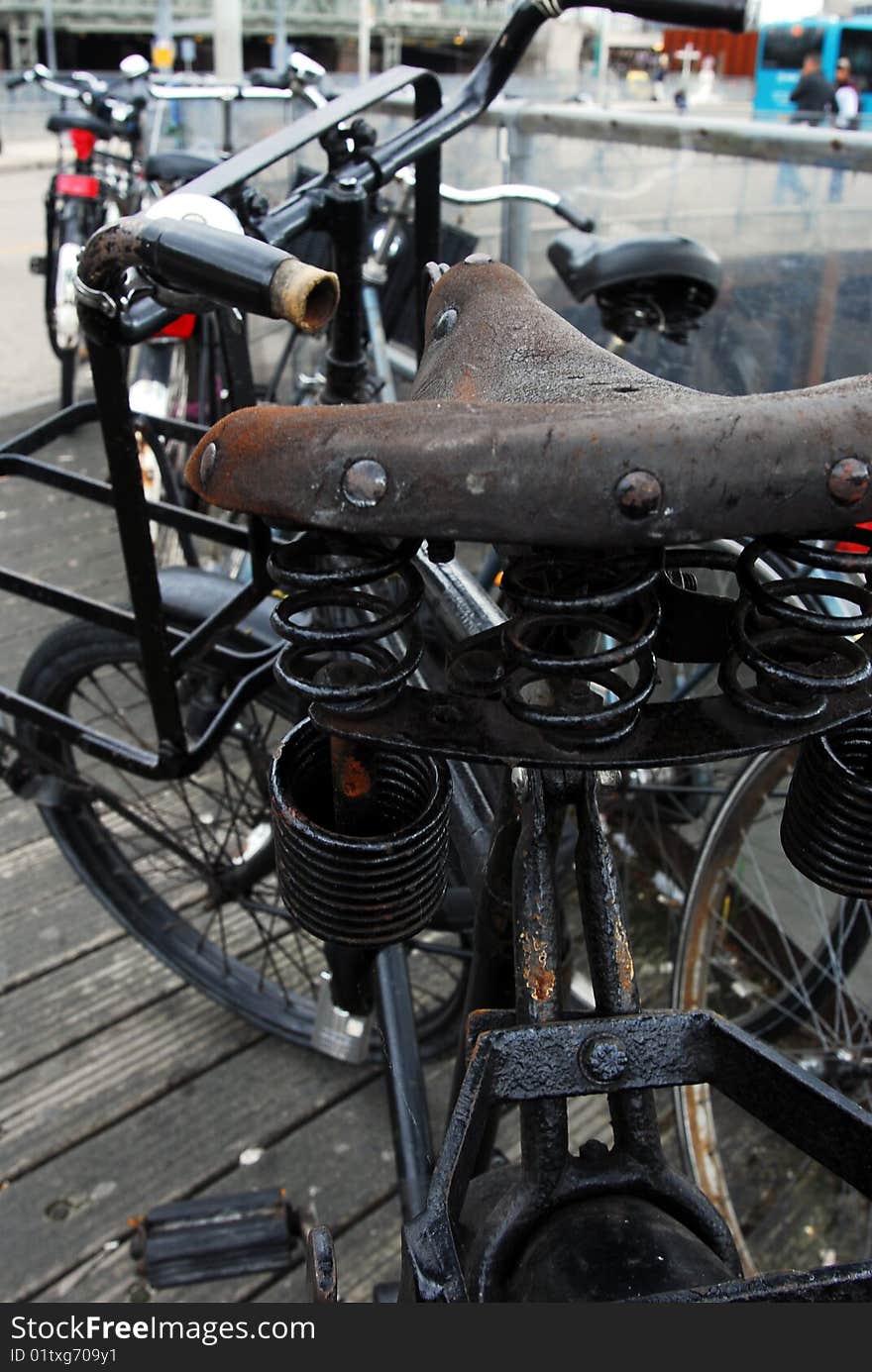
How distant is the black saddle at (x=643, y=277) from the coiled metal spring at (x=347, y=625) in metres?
1.42

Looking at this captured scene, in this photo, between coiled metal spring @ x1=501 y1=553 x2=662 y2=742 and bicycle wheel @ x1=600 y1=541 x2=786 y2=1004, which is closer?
coiled metal spring @ x1=501 y1=553 x2=662 y2=742

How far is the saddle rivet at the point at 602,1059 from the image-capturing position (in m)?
0.89

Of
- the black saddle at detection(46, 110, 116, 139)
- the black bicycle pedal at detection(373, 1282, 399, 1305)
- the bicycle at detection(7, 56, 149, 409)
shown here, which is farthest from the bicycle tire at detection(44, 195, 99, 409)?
the black bicycle pedal at detection(373, 1282, 399, 1305)

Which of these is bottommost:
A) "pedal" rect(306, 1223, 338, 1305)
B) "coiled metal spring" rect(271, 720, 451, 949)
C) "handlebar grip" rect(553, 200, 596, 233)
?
"pedal" rect(306, 1223, 338, 1305)

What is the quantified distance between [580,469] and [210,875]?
176 cm

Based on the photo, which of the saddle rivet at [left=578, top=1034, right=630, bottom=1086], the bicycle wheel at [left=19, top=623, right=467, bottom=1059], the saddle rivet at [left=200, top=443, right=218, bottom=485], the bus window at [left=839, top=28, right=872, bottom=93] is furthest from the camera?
the bus window at [left=839, top=28, right=872, bottom=93]

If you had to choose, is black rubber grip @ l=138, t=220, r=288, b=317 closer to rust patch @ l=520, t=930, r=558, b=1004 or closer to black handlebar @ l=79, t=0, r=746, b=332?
black handlebar @ l=79, t=0, r=746, b=332

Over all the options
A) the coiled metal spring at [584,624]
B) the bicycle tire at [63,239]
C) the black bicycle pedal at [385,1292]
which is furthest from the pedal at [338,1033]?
the bicycle tire at [63,239]

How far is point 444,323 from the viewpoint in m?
0.99

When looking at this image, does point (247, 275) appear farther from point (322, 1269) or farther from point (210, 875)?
point (210, 875)

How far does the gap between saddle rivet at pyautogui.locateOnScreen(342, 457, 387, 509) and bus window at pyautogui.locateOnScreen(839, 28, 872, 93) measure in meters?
20.6

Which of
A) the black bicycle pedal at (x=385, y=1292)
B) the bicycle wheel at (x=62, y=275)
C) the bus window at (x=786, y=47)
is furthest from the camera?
the bus window at (x=786, y=47)

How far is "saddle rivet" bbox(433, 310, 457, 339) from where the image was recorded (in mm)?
979

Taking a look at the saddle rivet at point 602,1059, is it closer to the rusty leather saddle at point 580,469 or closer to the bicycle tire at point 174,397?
the rusty leather saddle at point 580,469
